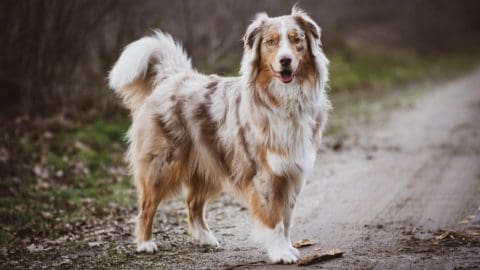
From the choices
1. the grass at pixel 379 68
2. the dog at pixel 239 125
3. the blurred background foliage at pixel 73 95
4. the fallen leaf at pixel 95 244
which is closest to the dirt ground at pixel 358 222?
the fallen leaf at pixel 95 244

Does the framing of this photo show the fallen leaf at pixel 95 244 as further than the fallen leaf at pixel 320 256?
Yes

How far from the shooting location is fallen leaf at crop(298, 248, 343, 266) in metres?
5.47

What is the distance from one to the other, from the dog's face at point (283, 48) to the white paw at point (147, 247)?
6.51 ft

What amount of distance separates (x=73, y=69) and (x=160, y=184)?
638 cm

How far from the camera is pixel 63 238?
6945mm

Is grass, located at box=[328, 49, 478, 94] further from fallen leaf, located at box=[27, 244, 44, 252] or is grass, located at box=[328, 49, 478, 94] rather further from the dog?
fallen leaf, located at box=[27, 244, 44, 252]

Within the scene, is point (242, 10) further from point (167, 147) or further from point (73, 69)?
point (167, 147)

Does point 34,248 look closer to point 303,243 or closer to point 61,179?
point 61,179

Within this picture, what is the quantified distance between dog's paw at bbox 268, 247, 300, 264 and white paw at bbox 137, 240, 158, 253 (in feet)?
4.25

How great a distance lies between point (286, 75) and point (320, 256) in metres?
1.64

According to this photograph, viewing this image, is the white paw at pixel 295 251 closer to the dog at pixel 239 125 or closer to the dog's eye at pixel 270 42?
the dog at pixel 239 125

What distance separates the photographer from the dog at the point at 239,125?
5.62 metres

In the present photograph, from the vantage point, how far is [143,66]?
6.78 metres

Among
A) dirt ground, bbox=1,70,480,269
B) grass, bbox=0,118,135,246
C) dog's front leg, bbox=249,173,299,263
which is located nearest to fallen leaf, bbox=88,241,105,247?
dirt ground, bbox=1,70,480,269
